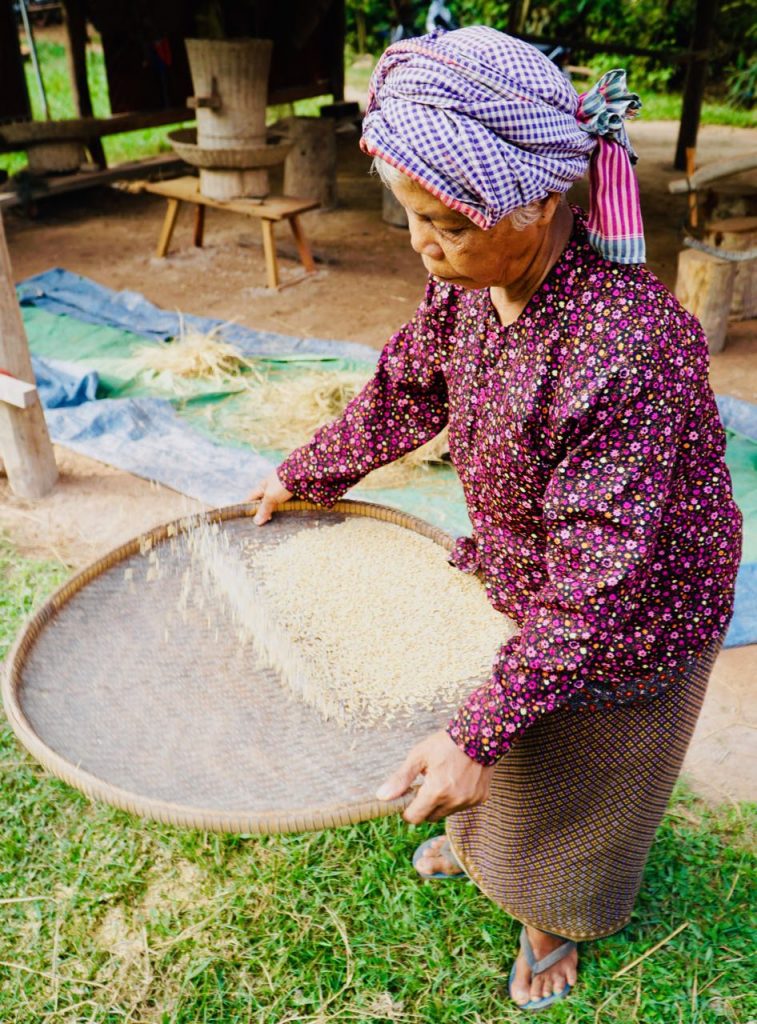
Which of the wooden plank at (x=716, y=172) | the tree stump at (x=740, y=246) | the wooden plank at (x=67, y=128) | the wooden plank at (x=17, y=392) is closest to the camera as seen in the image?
the wooden plank at (x=17, y=392)

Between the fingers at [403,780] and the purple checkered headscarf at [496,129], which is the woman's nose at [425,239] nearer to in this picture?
the purple checkered headscarf at [496,129]

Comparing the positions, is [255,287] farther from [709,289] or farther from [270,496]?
[270,496]

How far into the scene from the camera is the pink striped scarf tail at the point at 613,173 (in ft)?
3.86

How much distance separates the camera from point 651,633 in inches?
54.9

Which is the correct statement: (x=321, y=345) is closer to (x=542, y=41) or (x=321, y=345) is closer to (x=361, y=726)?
(x=361, y=726)

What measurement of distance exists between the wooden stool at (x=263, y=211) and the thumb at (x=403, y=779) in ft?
15.9

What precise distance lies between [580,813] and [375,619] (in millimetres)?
505

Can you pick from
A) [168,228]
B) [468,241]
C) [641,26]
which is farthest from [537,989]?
[641,26]

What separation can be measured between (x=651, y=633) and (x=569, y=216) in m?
0.62

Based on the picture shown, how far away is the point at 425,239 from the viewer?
124 cm

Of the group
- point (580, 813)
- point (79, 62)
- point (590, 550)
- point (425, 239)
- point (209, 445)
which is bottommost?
point (209, 445)

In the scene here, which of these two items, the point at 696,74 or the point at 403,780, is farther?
the point at 696,74

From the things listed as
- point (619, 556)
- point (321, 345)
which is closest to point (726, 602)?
point (619, 556)

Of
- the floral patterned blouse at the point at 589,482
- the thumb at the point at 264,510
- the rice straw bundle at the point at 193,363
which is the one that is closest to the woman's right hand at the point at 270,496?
the thumb at the point at 264,510
